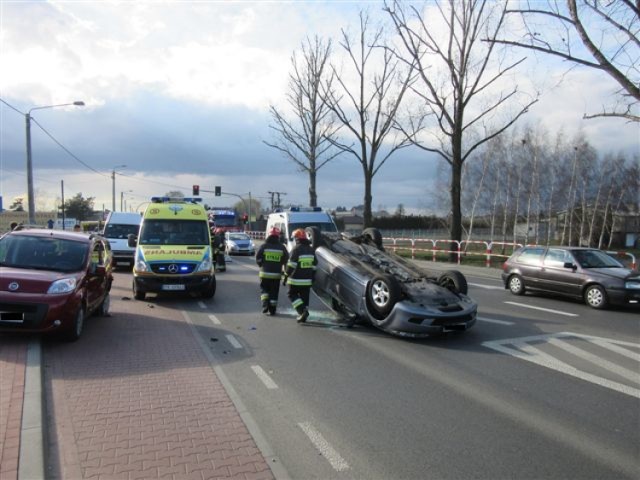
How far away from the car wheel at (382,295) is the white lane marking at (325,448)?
357 cm

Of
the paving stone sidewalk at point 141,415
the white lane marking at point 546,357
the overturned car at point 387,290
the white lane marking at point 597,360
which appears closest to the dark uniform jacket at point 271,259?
the overturned car at point 387,290

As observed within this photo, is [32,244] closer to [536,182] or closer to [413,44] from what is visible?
[413,44]

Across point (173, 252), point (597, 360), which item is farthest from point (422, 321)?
point (173, 252)

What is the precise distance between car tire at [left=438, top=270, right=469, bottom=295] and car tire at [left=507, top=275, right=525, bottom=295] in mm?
5516

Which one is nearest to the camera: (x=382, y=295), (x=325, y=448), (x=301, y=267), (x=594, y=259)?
(x=325, y=448)

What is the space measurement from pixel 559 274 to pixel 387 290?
21.9ft

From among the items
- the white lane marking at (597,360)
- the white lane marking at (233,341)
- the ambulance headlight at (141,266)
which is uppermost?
the ambulance headlight at (141,266)

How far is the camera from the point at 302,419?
4.87 metres

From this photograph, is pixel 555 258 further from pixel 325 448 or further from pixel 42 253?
pixel 42 253

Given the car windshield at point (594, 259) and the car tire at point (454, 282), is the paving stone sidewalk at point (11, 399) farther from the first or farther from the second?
the car windshield at point (594, 259)

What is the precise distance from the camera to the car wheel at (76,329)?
743 cm

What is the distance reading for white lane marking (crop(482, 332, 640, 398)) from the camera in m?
6.01

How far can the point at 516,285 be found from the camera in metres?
13.9

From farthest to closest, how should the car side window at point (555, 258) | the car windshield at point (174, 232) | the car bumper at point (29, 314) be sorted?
the car side window at point (555, 258)
the car windshield at point (174, 232)
the car bumper at point (29, 314)
